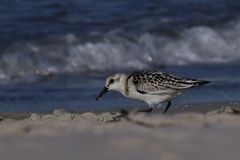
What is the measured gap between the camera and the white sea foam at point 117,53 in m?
12.9

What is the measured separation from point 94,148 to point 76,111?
479cm

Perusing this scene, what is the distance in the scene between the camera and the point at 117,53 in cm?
1349

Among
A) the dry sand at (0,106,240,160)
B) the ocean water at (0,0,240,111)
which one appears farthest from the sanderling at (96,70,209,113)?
the dry sand at (0,106,240,160)

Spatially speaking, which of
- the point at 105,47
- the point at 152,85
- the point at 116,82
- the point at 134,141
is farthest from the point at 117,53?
the point at 134,141

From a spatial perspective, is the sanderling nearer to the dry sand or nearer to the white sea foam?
the dry sand

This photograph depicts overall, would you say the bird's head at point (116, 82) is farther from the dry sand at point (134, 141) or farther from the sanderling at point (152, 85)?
the dry sand at point (134, 141)

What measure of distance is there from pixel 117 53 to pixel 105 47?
0.24 meters

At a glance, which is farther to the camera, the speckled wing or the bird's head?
the bird's head

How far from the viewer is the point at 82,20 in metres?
15.2

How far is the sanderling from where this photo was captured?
8375mm

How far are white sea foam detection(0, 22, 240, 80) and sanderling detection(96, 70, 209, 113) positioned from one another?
12.5 feet

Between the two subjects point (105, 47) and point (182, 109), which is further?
point (105, 47)

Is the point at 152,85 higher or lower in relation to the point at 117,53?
higher

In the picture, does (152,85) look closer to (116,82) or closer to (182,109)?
(116,82)
